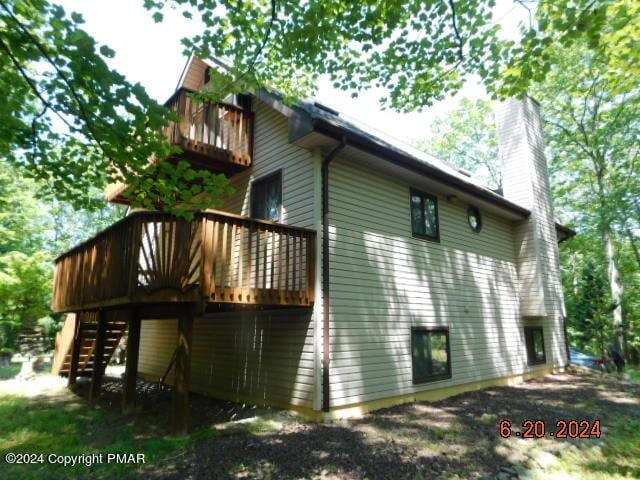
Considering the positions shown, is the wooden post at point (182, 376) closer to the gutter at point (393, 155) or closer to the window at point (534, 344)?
the gutter at point (393, 155)

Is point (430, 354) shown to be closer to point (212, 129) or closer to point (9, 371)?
point (212, 129)

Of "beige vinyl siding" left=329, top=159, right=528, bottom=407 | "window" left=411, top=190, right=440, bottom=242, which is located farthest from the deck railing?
"window" left=411, top=190, right=440, bottom=242

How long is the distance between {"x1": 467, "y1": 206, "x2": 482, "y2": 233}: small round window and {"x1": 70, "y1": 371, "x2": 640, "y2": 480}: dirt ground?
15.3 ft

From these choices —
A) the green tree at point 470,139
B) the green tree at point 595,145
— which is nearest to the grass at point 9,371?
the green tree at point 595,145

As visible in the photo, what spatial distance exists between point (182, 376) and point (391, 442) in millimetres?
3252

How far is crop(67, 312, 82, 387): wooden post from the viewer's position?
997 cm

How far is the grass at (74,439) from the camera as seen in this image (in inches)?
190

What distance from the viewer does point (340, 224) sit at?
25.3 feet

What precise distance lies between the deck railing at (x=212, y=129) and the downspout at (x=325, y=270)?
2543 millimetres

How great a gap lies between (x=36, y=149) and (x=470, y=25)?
23.5 feet

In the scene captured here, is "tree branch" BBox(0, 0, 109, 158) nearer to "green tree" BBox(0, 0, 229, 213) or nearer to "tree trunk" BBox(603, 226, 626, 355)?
"green tree" BBox(0, 0, 229, 213)

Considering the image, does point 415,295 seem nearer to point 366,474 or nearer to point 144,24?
point 366,474

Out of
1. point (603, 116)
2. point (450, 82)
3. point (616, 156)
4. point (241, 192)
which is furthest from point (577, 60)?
point (241, 192)

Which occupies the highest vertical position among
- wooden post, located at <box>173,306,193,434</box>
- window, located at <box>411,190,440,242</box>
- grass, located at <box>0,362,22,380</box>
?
window, located at <box>411,190,440,242</box>
